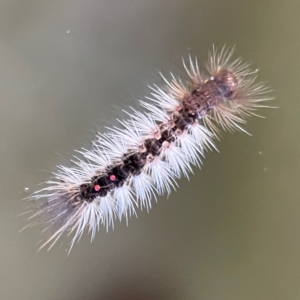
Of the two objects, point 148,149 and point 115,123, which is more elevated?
A: point 115,123

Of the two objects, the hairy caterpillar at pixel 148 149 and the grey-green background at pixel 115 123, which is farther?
the grey-green background at pixel 115 123

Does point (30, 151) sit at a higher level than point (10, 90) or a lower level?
lower

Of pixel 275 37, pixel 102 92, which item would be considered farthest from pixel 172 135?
pixel 275 37

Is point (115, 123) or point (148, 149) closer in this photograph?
point (148, 149)

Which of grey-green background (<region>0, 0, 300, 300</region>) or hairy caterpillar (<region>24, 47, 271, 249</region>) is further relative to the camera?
grey-green background (<region>0, 0, 300, 300</region>)

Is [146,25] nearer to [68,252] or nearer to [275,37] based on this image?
[275,37]
